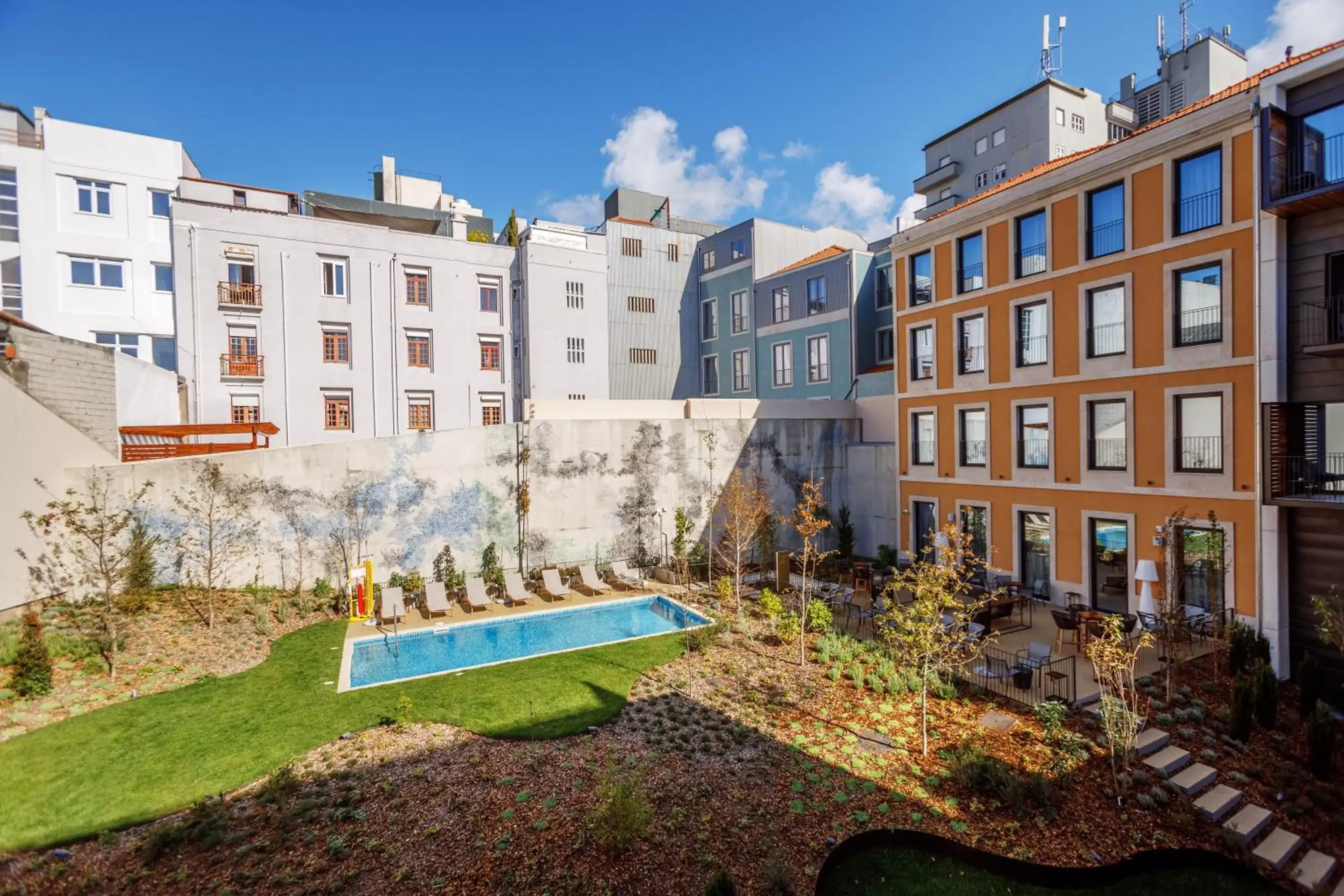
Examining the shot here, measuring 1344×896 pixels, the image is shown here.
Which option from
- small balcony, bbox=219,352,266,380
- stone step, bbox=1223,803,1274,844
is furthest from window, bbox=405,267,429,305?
stone step, bbox=1223,803,1274,844

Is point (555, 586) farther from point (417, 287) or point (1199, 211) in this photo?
point (1199, 211)

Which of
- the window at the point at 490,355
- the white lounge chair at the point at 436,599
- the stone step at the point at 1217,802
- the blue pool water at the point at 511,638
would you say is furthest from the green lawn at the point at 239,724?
the window at the point at 490,355

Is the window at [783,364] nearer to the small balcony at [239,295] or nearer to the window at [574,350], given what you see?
the window at [574,350]

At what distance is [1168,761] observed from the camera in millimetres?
9391

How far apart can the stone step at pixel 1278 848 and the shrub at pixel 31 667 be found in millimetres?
18733

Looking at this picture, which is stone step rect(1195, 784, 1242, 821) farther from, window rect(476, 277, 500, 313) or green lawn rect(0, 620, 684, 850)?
window rect(476, 277, 500, 313)

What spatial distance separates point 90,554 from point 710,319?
30.3 meters

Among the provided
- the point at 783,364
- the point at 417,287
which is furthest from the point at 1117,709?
the point at 417,287

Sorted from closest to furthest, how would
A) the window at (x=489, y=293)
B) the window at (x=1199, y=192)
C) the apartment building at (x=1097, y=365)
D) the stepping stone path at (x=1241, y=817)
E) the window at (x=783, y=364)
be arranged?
the stepping stone path at (x=1241, y=817) → the apartment building at (x=1097, y=365) → the window at (x=1199, y=192) → the window at (x=489, y=293) → the window at (x=783, y=364)

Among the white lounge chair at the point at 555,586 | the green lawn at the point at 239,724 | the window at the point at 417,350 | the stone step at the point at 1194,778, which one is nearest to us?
the green lawn at the point at 239,724

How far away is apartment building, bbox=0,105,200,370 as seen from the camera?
25.1 metres

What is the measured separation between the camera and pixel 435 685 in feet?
40.1

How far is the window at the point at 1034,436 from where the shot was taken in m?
17.6

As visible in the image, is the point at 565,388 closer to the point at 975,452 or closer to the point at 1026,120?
the point at 975,452
